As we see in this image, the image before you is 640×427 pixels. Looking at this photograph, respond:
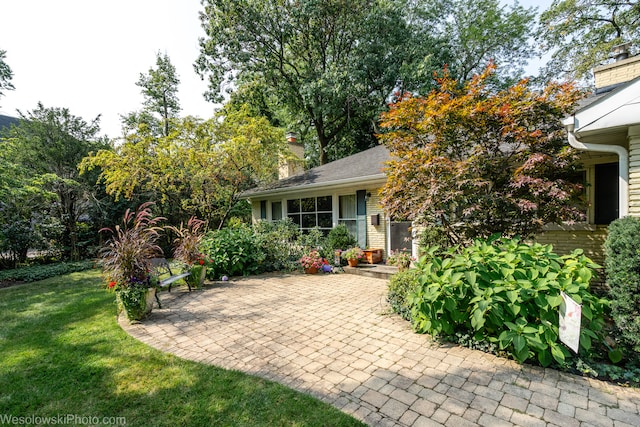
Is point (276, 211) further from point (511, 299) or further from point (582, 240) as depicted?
point (511, 299)

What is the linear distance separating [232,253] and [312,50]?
14.9 metres

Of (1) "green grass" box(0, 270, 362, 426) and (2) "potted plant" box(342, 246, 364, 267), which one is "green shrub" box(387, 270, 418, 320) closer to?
(1) "green grass" box(0, 270, 362, 426)

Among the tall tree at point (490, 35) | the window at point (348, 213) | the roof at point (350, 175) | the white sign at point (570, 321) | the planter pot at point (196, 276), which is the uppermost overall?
the tall tree at point (490, 35)

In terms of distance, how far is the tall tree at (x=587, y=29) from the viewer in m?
13.9

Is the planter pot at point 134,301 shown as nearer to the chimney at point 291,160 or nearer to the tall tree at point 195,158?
the tall tree at point 195,158

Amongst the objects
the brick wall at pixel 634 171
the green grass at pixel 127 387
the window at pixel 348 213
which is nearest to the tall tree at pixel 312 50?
the window at pixel 348 213

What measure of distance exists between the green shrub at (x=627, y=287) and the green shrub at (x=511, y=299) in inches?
7.0

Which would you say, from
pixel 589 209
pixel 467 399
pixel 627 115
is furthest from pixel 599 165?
pixel 467 399

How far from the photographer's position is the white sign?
8.67 ft

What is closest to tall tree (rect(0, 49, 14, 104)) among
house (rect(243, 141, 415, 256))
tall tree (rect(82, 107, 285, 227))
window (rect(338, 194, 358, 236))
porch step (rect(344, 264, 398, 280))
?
tall tree (rect(82, 107, 285, 227))

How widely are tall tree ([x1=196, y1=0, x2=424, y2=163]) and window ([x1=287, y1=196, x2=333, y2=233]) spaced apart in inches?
284

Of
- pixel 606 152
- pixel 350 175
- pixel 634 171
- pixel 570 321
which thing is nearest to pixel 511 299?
pixel 570 321

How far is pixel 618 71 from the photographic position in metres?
Result: 5.82

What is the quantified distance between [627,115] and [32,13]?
9836 mm
